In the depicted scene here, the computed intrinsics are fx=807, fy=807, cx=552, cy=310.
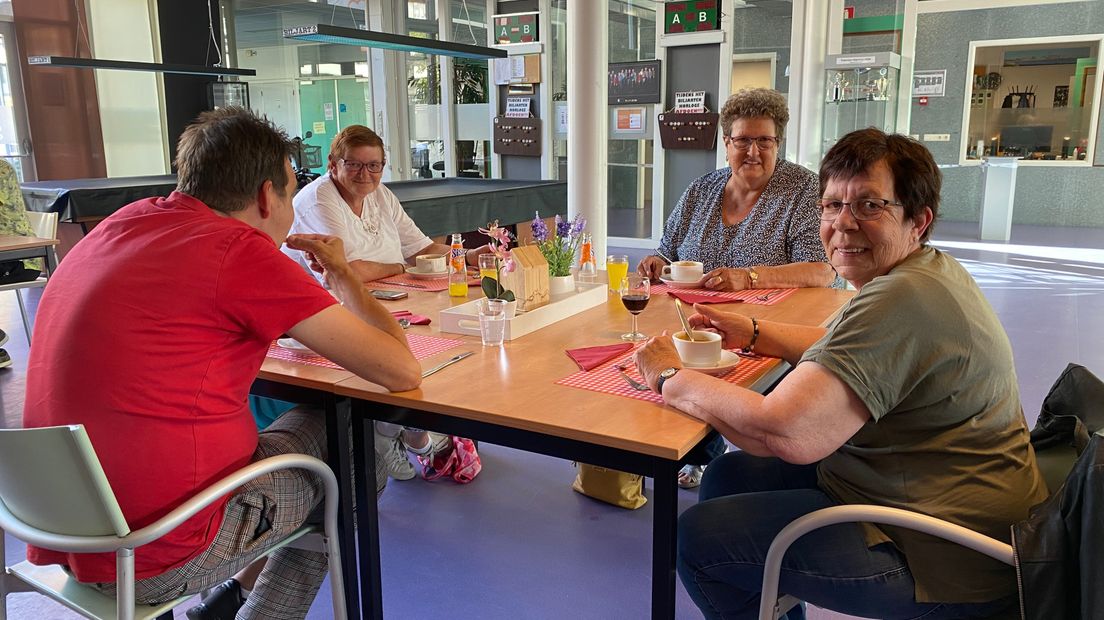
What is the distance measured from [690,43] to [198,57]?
570 cm

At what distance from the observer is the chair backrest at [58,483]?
1259 millimetres

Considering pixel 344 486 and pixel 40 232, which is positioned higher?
pixel 40 232

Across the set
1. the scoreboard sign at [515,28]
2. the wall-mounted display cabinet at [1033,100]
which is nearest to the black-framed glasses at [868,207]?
the scoreboard sign at [515,28]

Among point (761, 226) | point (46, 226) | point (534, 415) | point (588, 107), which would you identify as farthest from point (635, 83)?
point (534, 415)

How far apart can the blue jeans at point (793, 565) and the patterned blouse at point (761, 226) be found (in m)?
1.44

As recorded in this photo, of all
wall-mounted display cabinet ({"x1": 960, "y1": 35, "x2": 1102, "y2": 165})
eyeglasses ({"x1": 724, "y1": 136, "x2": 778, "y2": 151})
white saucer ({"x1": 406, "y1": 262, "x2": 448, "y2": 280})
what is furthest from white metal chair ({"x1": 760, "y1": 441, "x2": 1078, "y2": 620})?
wall-mounted display cabinet ({"x1": 960, "y1": 35, "x2": 1102, "y2": 165})

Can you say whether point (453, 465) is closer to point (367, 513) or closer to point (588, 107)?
point (367, 513)

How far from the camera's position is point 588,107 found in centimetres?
518

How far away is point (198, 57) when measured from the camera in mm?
9453

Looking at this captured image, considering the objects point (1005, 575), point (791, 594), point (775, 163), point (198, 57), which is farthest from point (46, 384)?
point (198, 57)

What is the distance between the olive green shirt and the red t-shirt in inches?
40.1

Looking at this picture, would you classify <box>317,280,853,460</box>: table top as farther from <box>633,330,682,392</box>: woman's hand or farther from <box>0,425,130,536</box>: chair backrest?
<box>0,425,130,536</box>: chair backrest

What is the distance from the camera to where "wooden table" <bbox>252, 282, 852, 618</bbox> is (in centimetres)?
145

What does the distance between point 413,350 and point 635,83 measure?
7.02 metres
